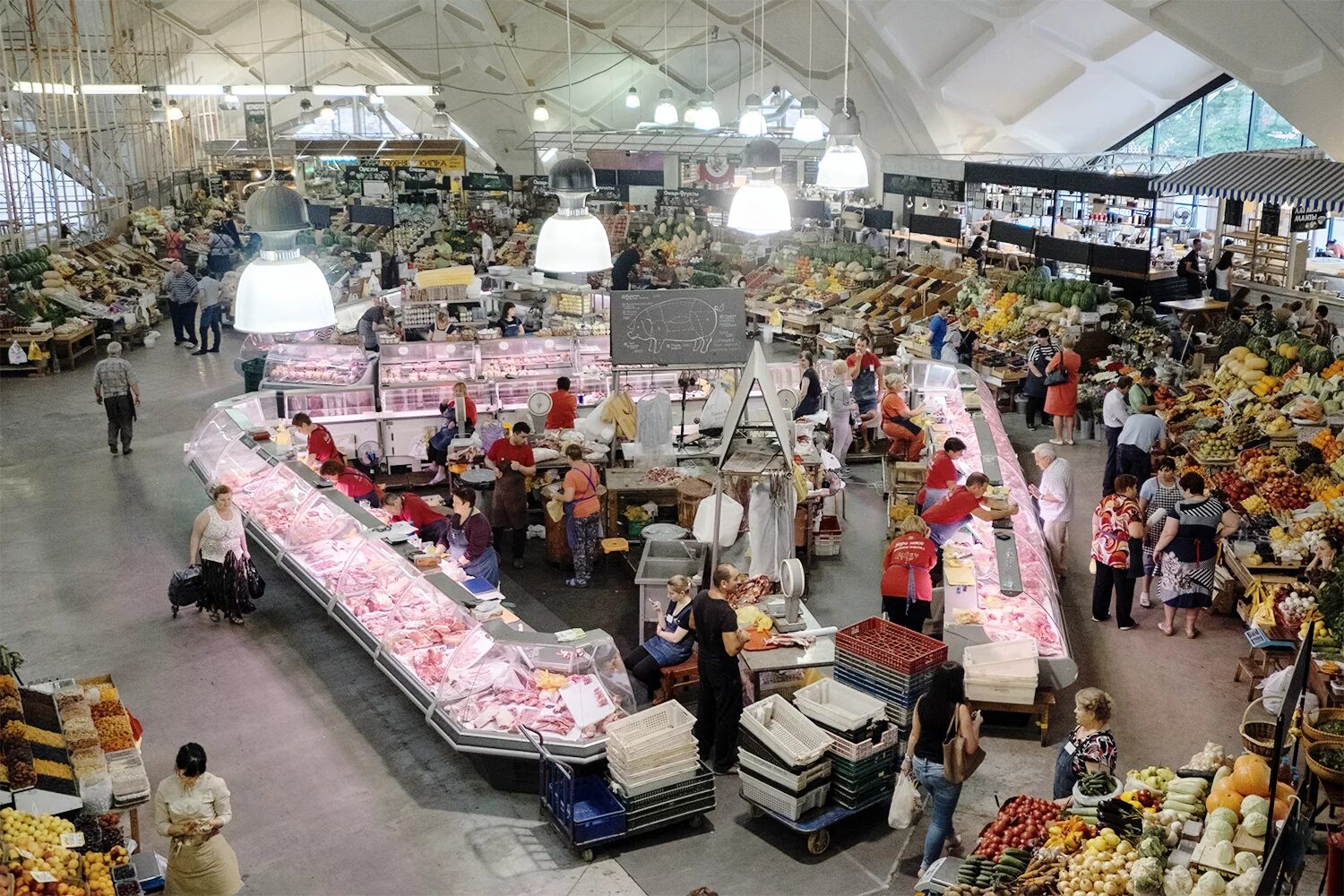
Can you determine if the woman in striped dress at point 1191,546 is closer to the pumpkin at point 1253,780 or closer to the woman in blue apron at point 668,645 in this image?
the woman in blue apron at point 668,645

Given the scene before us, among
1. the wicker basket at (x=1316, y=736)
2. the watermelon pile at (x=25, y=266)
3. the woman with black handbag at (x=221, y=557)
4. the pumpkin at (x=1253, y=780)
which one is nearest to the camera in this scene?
the pumpkin at (x=1253, y=780)

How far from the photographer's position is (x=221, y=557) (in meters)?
9.17

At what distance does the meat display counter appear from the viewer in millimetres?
7695

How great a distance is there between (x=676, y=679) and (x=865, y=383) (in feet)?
21.4

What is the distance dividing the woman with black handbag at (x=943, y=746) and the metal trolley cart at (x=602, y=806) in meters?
1.18

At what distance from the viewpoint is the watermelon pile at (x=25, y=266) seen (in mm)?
18625

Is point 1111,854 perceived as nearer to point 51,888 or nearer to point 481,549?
point 51,888

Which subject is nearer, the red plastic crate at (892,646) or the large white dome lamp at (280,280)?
the large white dome lamp at (280,280)

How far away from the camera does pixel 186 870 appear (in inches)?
223

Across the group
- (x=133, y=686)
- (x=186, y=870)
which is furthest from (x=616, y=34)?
(x=186, y=870)

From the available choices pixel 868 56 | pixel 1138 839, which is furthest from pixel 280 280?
pixel 868 56

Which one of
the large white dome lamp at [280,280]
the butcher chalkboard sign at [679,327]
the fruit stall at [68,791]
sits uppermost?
the large white dome lamp at [280,280]

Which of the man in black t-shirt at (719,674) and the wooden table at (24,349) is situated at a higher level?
the wooden table at (24,349)

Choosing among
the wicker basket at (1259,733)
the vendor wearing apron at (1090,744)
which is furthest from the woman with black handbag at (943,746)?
the wicker basket at (1259,733)
